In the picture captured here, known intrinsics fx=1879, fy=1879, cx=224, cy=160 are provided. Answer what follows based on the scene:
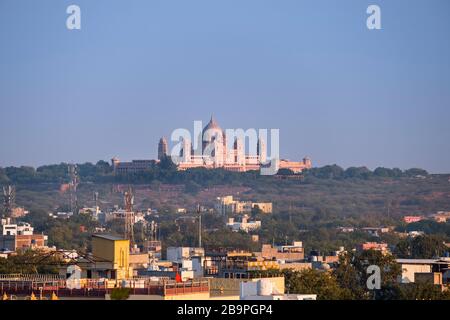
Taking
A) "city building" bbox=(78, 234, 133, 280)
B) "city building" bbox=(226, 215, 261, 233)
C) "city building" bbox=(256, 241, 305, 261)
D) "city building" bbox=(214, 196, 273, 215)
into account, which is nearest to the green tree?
"city building" bbox=(78, 234, 133, 280)

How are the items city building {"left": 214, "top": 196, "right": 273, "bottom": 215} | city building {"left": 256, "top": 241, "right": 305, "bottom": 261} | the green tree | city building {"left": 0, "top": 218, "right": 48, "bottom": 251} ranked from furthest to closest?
city building {"left": 214, "top": 196, "right": 273, "bottom": 215}, city building {"left": 0, "top": 218, "right": 48, "bottom": 251}, city building {"left": 256, "top": 241, "right": 305, "bottom": 261}, the green tree

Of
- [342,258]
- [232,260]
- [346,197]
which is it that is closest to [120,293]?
[232,260]

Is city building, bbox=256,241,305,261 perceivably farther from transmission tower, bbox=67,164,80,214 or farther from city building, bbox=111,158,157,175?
city building, bbox=111,158,157,175

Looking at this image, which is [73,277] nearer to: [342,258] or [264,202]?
[342,258]

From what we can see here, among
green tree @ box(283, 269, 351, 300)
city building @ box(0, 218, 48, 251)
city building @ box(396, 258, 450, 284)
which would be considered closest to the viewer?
green tree @ box(283, 269, 351, 300)

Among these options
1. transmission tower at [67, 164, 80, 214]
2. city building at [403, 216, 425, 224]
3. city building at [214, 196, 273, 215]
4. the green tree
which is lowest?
the green tree

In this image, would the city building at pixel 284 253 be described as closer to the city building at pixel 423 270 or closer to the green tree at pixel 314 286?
the city building at pixel 423 270
